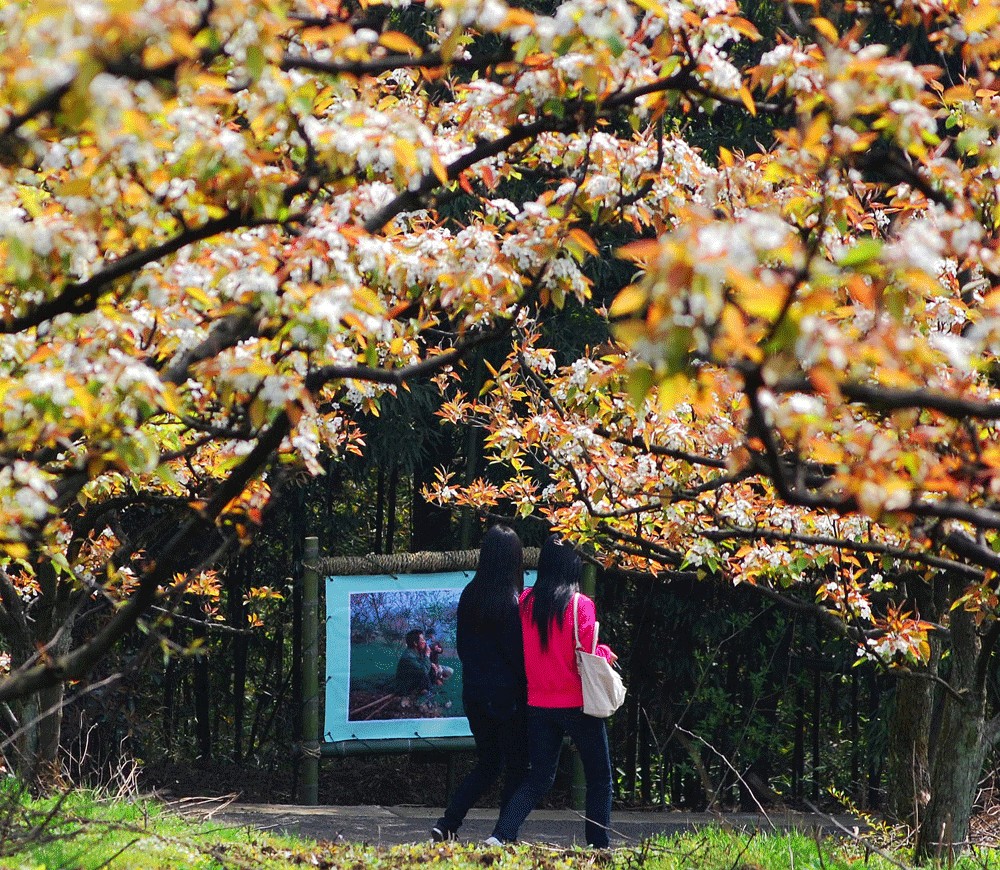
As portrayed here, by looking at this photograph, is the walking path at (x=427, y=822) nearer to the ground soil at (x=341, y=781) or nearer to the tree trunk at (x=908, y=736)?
the tree trunk at (x=908, y=736)

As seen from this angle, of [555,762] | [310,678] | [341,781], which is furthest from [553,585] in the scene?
[341,781]

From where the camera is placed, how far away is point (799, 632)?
8930 mm

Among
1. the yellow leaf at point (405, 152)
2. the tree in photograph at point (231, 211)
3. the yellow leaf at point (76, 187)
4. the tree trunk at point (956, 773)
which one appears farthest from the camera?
the tree trunk at point (956, 773)

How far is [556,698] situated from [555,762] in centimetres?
39

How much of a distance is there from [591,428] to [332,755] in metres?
4.48

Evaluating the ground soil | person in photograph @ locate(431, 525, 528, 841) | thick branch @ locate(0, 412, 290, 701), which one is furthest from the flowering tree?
the ground soil

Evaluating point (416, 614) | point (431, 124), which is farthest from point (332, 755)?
point (431, 124)

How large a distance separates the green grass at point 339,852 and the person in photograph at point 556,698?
267 mm

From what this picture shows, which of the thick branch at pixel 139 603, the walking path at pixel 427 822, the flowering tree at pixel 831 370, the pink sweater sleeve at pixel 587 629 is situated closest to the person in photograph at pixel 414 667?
the walking path at pixel 427 822

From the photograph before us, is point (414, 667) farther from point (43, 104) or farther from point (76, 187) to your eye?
point (43, 104)

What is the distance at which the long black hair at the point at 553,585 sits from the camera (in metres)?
6.03

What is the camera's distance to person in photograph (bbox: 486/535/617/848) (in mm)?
5902

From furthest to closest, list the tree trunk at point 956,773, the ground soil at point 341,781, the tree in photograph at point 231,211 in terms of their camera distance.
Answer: the ground soil at point 341,781, the tree trunk at point 956,773, the tree in photograph at point 231,211

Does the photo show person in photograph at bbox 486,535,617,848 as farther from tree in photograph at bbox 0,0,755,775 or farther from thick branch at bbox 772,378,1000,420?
thick branch at bbox 772,378,1000,420
